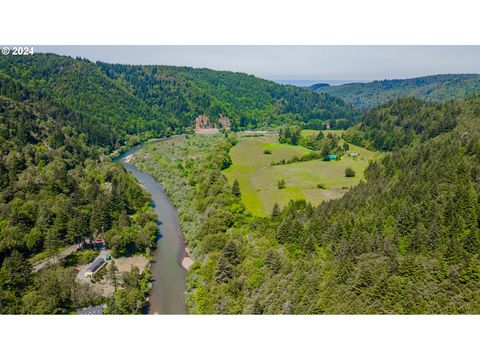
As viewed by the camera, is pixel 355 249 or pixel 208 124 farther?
pixel 208 124

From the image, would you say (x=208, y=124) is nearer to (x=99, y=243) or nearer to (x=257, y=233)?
(x=99, y=243)

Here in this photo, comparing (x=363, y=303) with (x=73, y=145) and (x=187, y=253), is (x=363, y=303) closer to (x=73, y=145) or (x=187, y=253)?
(x=187, y=253)

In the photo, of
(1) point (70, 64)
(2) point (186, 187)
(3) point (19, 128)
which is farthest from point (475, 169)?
(1) point (70, 64)

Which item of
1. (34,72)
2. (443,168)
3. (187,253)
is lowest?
(187,253)

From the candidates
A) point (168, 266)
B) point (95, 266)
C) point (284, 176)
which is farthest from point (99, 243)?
A: point (284, 176)

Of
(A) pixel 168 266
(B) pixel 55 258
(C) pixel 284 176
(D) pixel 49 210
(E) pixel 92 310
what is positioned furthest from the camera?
(C) pixel 284 176

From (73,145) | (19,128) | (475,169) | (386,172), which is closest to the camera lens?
(475,169)

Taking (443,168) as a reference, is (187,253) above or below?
below
